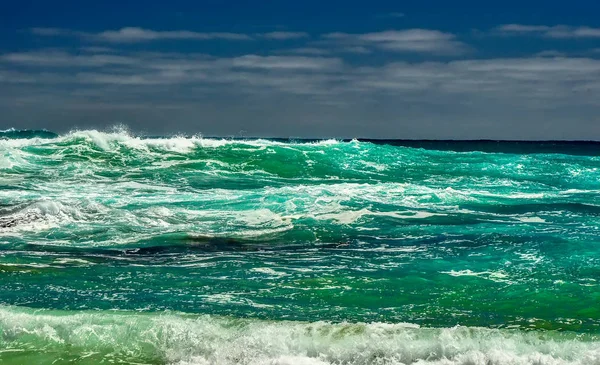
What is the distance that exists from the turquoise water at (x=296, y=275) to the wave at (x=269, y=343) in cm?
2

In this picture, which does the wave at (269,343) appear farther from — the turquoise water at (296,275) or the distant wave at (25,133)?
the distant wave at (25,133)

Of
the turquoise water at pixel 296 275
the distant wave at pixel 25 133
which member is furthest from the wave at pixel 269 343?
the distant wave at pixel 25 133

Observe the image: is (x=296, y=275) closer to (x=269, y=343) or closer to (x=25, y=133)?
(x=269, y=343)

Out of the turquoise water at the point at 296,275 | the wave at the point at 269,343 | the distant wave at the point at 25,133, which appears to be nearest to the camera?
the wave at the point at 269,343

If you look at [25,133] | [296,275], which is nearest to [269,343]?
[296,275]

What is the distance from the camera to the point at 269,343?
7.79m

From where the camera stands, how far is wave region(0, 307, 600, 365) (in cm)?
754

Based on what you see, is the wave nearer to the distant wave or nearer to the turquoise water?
the turquoise water

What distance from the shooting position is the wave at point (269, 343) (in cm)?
754

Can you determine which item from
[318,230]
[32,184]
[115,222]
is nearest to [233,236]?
[318,230]

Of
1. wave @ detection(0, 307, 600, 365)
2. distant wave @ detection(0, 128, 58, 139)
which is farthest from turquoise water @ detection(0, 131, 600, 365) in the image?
distant wave @ detection(0, 128, 58, 139)

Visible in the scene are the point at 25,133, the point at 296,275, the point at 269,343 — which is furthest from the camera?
the point at 25,133

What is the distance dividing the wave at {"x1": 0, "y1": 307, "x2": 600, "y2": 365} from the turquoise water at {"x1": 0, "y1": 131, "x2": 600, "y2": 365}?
0.02 m

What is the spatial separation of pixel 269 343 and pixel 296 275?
10.5 feet
